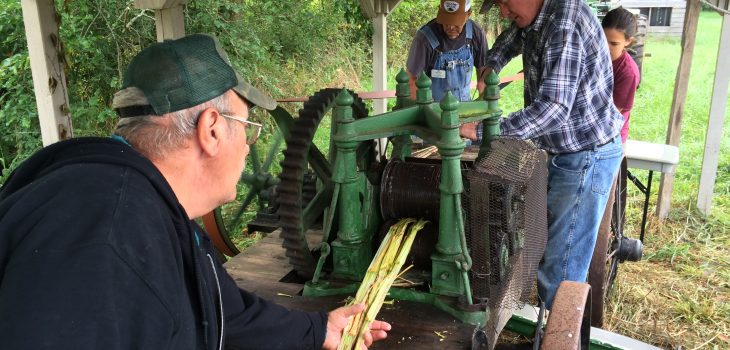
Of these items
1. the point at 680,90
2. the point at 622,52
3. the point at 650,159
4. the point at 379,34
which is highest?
the point at 379,34

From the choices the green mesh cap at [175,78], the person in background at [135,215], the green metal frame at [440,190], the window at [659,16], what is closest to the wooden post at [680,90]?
the green metal frame at [440,190]

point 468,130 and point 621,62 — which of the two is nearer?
point 468,130

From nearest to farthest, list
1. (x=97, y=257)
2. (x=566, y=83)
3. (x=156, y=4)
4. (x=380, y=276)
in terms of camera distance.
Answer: (x=97, y=257)
(x=380, y=276)
(x=566, y=83)
(x=156, y=4)

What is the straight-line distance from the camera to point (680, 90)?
19.0 ft

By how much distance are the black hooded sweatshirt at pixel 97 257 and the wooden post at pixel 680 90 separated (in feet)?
18.7

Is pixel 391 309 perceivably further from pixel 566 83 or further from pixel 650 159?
pixel 650 159

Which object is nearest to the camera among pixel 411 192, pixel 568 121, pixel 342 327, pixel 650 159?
pixel 342 327

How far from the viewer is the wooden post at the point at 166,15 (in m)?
3.28

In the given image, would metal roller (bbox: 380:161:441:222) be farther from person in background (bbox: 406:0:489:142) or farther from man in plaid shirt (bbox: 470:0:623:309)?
person in background (bbox: 406:0:489:142)

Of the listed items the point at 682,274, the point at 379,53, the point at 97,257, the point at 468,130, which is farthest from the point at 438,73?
the point at 97,257

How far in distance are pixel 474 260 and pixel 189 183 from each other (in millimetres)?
1321

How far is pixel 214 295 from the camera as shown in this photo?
1.44m

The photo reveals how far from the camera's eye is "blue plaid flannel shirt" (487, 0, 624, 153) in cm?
279

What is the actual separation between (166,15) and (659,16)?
22454mm
